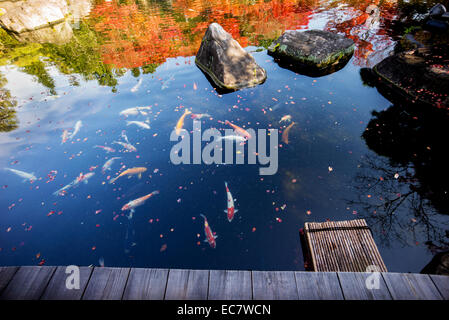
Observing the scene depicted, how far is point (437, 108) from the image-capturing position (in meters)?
6.08

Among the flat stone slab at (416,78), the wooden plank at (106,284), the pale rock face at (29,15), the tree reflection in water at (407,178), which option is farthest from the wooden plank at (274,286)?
the pale rock face at (29,15)

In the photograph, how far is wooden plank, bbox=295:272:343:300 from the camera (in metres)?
1.97

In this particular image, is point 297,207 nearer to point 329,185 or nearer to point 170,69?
point 329,185

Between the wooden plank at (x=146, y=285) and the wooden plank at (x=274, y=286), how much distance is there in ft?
3.12

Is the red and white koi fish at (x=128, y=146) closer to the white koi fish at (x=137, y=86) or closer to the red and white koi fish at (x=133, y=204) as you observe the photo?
the red and white koi fish at (x=133, y=204)

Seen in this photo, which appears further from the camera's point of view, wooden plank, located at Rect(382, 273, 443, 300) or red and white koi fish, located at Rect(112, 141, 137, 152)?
red and white koi fish, located at Rect(112, 141, 137, 152)

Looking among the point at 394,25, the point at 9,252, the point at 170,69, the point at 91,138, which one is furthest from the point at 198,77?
the point at 394,25

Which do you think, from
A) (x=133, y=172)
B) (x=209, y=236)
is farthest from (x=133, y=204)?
(x=209, y=236)

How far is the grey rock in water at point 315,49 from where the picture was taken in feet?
27.5

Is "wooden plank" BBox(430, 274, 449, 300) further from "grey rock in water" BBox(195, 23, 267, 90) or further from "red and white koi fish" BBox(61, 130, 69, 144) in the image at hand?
"red and white koi fish" BBox(61, 130, 69, 144)

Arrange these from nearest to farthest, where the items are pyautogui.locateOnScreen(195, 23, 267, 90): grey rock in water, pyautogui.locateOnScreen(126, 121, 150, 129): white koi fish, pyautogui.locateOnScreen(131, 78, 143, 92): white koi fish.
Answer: pyautogui.locateOnScreen(126, 121, 150, 129): white koi fish, pyautogui.locateOnScreen(195, 23, 267, 90): grey rock in water, pyautogui.locateOnScreen(131, 78, 143, 92): white koi fish

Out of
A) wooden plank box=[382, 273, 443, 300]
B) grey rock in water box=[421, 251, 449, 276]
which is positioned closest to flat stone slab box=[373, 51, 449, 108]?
grey rock in water box=[421, 251, 449, 276]

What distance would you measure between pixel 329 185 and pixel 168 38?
525 inches

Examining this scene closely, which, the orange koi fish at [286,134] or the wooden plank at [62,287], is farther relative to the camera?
the orange koi fish at [286,134]
